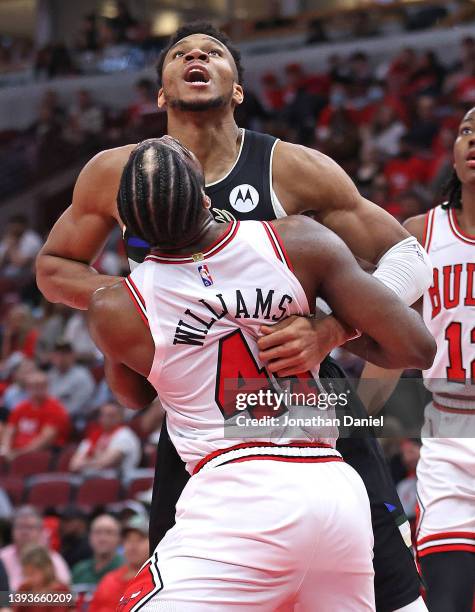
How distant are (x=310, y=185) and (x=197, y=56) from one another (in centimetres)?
64

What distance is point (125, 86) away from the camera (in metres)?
19.4

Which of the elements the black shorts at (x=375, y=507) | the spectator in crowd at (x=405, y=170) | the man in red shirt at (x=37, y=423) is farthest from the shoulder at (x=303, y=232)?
the spectator in crowd at (x=405, y=170)

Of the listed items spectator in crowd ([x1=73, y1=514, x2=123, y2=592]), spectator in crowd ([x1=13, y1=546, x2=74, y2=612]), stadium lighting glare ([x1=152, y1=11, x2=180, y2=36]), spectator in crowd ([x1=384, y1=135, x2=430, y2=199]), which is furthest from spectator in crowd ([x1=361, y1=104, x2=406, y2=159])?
stadium lighting glare ([x1=152, y1=11, x2=180, y2=36])

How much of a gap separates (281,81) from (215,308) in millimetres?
15642

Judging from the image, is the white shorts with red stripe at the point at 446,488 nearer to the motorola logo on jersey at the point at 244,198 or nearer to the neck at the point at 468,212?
the neck at the point at 468,212

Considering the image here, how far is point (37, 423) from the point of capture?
11.2 metres

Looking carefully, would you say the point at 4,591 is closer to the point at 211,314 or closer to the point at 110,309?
the point at 110,309

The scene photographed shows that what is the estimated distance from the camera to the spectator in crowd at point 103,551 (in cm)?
762

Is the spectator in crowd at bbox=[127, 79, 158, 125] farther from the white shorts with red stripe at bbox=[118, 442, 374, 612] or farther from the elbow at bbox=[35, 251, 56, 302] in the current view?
the white shorts with red stripe at bbox=[118, 442, 374, 612]

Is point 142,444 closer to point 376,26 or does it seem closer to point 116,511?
point 116,511

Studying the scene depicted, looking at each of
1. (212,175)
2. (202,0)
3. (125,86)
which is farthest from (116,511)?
(202,0)

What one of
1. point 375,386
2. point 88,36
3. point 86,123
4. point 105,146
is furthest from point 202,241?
point 88,36

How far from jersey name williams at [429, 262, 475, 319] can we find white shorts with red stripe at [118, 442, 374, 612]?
78.2 inches

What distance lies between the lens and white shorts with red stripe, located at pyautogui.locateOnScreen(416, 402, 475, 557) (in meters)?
4.39
